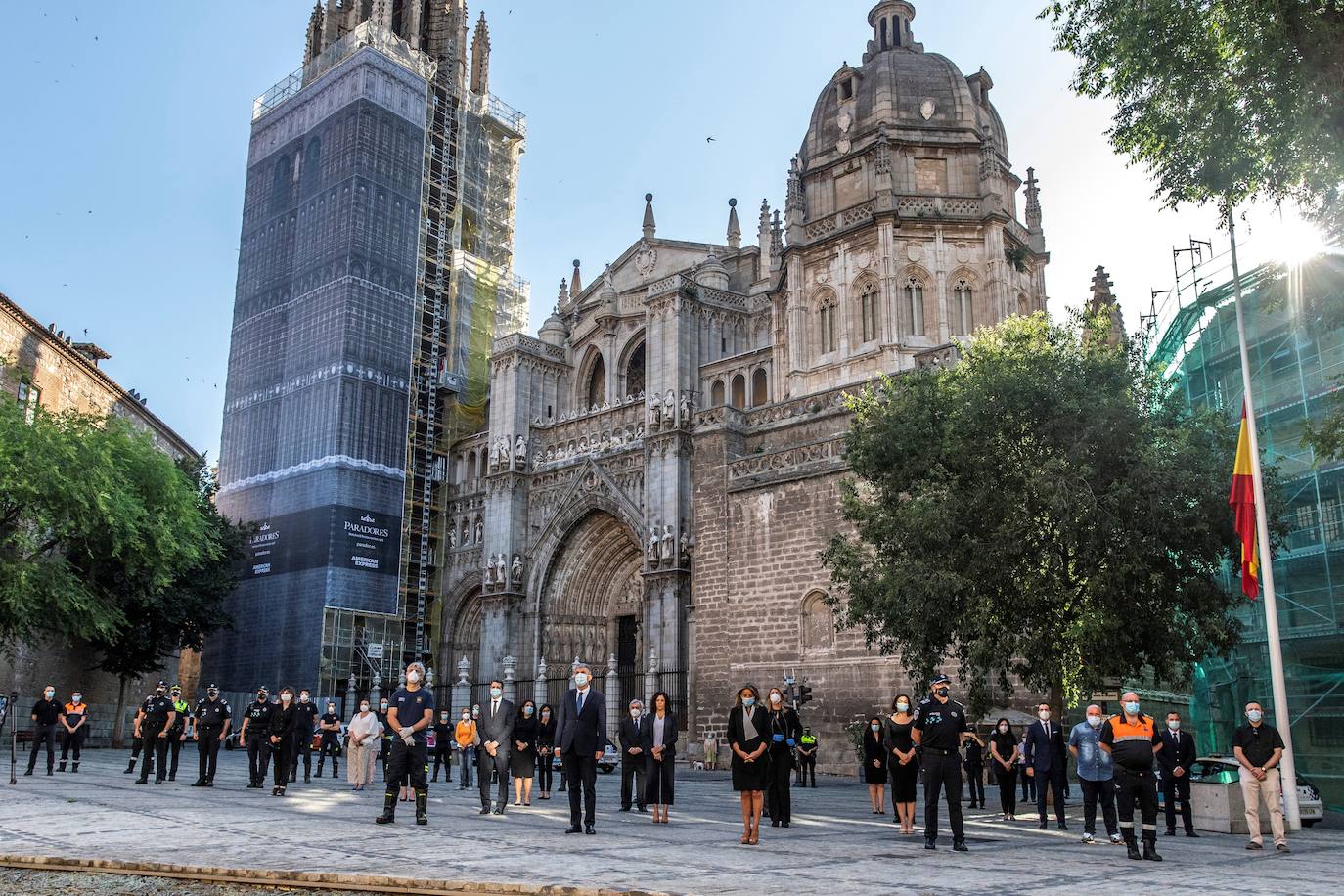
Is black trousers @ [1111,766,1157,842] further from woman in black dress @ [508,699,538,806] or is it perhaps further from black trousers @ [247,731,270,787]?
black trousers @ [247,731,270,787]

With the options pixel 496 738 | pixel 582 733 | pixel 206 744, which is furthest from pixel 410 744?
pixel 206 744

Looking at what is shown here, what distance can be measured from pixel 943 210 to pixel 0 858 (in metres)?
28.7

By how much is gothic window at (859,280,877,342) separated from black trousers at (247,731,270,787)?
2082 centimetres

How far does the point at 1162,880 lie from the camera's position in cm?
759

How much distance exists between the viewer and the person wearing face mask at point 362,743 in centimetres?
1586

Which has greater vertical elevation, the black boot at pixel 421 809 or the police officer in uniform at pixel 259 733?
the police officer in uniform at pixel 259 733

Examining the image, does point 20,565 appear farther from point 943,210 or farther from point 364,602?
point 943,210

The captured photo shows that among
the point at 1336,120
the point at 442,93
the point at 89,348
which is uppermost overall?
the point at 442,93

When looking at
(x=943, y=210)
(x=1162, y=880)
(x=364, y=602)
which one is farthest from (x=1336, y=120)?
(x=364, y=602)

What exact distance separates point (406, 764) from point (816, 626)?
49.1 ft

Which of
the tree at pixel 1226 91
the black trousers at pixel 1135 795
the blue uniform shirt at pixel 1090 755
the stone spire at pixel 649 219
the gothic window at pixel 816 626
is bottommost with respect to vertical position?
the black trousers at pixel 1135 795

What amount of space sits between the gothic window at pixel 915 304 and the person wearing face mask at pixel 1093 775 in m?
21.2

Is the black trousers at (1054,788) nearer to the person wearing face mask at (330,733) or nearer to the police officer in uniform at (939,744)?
the police officer in uniform at (939,744)

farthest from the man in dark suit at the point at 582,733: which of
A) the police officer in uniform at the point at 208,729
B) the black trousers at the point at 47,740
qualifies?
the black trousers at the point at 47,740
